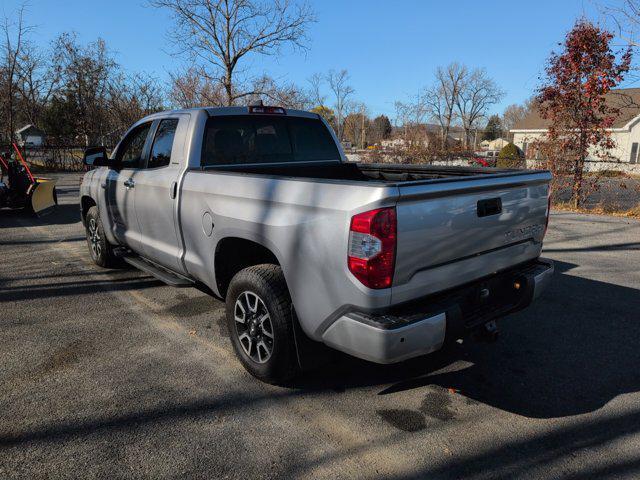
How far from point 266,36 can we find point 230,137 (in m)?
15.5

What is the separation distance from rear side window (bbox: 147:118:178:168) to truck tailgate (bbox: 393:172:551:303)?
2.67 m

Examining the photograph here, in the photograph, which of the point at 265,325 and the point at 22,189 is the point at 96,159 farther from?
the point at 22,189

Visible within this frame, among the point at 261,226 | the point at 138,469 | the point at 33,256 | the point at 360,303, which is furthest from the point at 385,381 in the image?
the point at 33,256

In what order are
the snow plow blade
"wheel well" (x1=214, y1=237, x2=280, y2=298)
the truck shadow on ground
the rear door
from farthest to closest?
the snow plow blade < the rear door < "wheel well" (x1=214, y1=237, x2=280, y2=298) < the truck shadow on ground

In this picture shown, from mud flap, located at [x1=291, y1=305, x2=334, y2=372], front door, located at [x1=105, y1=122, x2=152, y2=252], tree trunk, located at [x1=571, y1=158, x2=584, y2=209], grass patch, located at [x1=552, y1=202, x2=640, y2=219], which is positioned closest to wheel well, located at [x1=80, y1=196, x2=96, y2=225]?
front door, located at [x1=105, y1=122, x2=152, y2=252]

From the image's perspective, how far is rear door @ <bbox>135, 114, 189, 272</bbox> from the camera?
13.4ft

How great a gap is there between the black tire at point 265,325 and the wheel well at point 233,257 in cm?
25

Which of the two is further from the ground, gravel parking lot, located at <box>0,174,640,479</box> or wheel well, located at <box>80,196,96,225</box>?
wheel well, located at <box>80,196,96,225</box>

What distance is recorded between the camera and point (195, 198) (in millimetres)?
3709

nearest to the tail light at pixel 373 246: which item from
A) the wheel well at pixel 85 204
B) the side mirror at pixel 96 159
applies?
the side mirror at pixel 96 159

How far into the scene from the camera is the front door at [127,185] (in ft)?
15.9

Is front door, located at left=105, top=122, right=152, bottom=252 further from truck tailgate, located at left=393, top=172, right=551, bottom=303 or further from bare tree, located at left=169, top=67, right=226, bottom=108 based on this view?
bare tree, located at left=169, top=67, right=226, bottom=108

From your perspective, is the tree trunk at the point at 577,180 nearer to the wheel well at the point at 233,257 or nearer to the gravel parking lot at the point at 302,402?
the gravel parking lot at the point at 302,402

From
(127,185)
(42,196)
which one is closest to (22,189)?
(42,196)
